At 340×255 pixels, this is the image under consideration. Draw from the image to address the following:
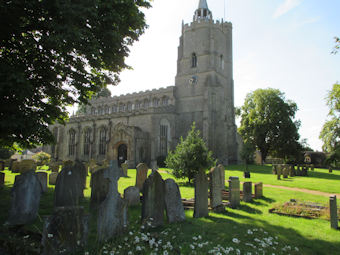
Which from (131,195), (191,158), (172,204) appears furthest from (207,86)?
(172,204)

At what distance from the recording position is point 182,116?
3156cm

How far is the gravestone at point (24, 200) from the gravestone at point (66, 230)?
2.17 metres

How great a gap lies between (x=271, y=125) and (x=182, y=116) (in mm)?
13232

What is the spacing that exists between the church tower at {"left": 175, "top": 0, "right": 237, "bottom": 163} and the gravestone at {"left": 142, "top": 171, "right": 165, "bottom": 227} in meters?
22.9

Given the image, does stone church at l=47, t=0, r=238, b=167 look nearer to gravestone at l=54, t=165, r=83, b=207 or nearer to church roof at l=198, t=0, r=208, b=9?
church roof at l=198, t=0, r=208, b=9

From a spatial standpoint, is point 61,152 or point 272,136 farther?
point 61,152

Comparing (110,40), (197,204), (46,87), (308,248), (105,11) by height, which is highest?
(105,11)

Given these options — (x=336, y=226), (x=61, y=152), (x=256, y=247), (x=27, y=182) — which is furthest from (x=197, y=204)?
(x=61, y=152)

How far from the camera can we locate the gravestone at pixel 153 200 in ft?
17.7

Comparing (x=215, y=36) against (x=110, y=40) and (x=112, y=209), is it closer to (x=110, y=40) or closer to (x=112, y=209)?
(x=110, y=40)

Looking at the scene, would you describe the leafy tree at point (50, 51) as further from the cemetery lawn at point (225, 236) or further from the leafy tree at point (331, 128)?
the leafy tree at point (331, 128)

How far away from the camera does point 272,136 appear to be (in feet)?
110

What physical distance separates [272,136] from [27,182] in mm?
33449

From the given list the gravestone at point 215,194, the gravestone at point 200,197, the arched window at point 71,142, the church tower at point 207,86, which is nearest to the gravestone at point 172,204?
the gravestone at point 200,197
